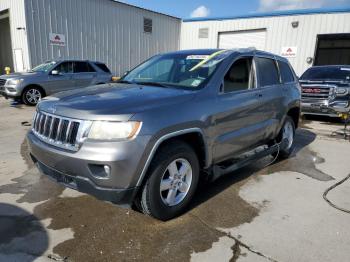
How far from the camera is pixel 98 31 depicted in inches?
671

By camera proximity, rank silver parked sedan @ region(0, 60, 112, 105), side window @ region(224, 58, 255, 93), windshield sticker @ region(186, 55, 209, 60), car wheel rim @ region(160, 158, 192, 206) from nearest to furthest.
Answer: car wheel rim @ region(160, 158, 192, 206) < side window @ region(224, 58, 255, 93) < windshield sticker @ region(186, 55, 209, 60) < silver parked sedan @ region(0, 60, 112, 105)

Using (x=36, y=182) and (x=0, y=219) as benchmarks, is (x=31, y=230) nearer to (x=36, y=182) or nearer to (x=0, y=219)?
(x=0, y=219)

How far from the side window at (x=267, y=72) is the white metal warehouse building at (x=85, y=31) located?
12.6m

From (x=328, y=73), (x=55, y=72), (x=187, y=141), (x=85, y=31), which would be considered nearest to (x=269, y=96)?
(x=187, y=141)

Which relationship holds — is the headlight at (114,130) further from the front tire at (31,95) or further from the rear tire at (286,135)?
the front tire at (31,95)

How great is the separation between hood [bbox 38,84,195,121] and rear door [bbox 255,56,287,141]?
1585mm

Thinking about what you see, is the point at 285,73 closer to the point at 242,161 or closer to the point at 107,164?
the point at 242,161

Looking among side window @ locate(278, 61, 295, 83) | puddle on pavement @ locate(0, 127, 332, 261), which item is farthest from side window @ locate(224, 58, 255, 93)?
puddle on pavement @ locate(0, 127, 332, 261)

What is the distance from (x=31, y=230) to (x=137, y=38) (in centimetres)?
1768

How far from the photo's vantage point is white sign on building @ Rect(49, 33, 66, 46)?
1504 cm

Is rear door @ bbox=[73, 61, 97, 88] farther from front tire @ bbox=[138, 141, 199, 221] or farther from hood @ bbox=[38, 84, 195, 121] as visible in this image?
front tire @ bbox=[138, 141, 199, 221]

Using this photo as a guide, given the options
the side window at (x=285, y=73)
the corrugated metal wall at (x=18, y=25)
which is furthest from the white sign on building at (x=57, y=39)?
the side window at (x=285, y=73)

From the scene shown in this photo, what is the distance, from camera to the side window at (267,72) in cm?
461

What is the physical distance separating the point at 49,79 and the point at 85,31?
5.89 meters
